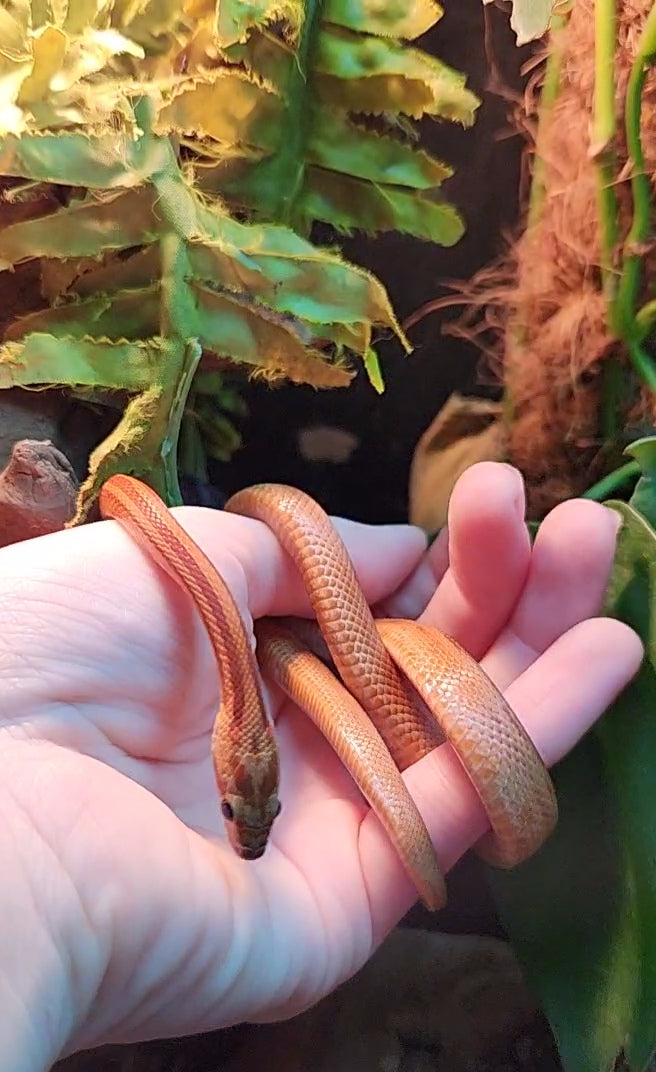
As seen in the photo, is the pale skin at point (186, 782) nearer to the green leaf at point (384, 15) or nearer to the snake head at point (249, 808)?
the snake head at point (249, 808)

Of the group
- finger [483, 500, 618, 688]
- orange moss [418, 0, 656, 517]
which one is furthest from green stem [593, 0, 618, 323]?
finger [483, 500, 618, 688]

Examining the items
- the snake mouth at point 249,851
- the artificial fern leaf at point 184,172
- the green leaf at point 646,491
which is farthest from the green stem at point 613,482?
the snake mouth at point 249,851

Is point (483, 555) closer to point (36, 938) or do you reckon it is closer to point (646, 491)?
point (646, 491)

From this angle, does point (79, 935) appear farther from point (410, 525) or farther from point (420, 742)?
point (410, 525)

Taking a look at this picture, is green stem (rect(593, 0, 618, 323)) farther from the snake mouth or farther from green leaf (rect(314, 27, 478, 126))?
the snake mouth

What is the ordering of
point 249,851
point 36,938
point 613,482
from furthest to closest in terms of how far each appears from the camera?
point 613,482 < point 249,851 < point 36,938

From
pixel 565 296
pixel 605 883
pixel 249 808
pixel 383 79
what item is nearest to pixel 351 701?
pixel 249 808

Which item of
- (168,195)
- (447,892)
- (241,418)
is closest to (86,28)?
(168,195)
